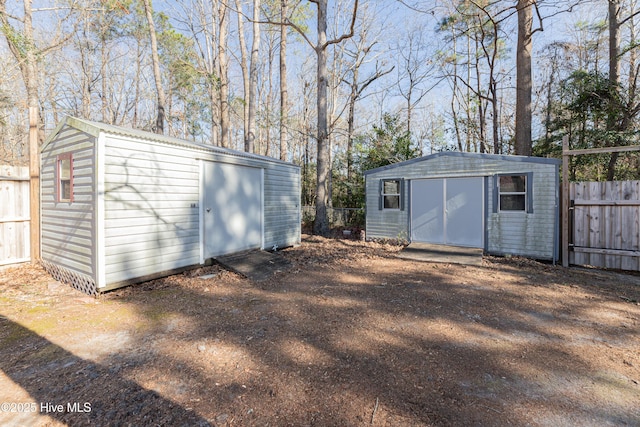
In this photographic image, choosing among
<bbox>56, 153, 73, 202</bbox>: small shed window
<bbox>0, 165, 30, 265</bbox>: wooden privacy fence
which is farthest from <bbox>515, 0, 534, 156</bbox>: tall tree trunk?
<bbox>0, 165, 30, 265</bbox>: wooden privacy fence

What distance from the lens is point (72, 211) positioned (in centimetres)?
480

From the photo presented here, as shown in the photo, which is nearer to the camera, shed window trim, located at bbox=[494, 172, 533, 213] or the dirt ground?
the dirt ground

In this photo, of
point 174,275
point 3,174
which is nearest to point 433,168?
point 174,275

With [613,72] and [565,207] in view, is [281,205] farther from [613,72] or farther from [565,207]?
[613,72]

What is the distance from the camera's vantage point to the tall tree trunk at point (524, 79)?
344 inches

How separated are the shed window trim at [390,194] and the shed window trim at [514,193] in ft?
8.11

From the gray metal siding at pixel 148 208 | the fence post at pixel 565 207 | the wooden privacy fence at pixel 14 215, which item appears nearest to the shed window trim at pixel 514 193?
the fence post at pixel 565 207

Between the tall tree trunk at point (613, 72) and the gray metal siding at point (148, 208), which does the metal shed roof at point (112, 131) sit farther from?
the tall tree trunk at point (613, 72)

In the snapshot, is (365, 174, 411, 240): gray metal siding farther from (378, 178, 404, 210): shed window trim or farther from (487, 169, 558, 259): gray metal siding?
(487, 169, 558, 259): gray metal siding

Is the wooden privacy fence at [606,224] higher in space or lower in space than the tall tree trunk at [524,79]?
lower

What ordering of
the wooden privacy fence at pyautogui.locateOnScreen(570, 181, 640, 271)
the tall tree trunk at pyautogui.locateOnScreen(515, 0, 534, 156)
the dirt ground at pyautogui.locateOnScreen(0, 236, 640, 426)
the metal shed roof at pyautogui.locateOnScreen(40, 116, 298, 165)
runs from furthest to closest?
the tall tree trunk at pyautogui.locateOnScreen(515, 0, 534, 156)
the wooden privacy fence at pyautogui.locateOnScreen(570, 181, 640, 271)
the metal shed roof at pyautogui.locateOnScreen(40, 116, 298, 165)
the dirt ground at pyautogui.locateOnScreen(0, 236, 640, 426)

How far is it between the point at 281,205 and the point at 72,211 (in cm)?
437

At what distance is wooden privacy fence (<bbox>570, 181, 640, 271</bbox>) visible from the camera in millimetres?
5547

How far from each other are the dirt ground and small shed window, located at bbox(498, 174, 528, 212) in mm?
2385
